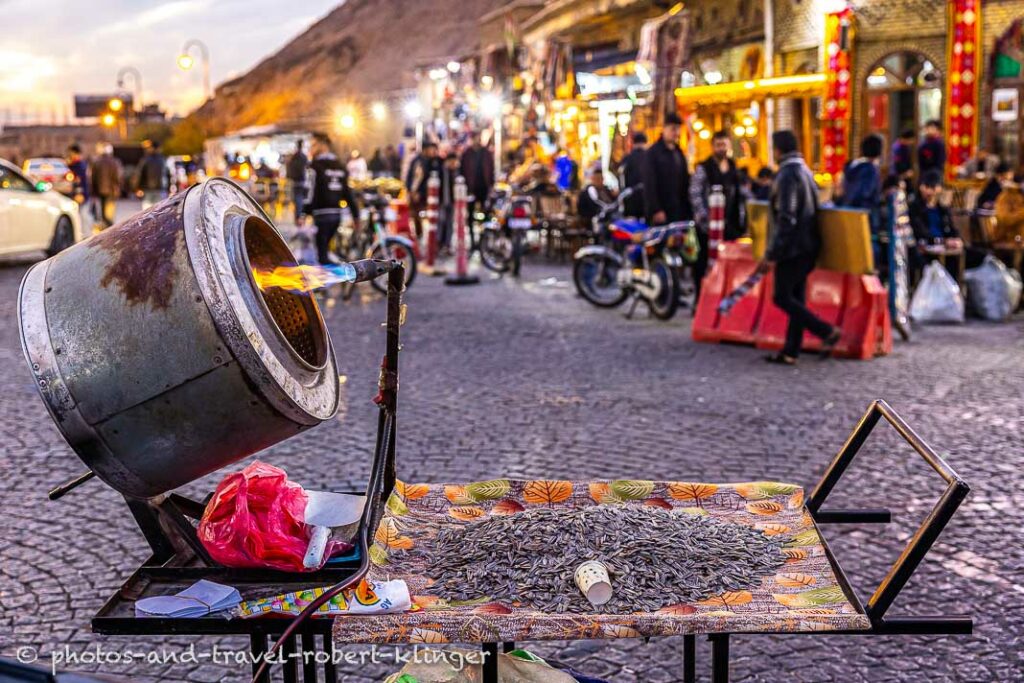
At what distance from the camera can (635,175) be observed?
14.0 m

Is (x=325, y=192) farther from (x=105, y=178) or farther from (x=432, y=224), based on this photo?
(x=105, y=178)

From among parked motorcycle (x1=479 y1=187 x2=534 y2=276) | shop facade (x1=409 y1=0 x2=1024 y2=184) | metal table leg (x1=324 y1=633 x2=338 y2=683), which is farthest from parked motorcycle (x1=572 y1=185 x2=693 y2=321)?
metal table leg (x1=324 y1=633 x2=338 y2=683)

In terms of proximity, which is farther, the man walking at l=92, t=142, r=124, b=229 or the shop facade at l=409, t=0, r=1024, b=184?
the man walking at l=92, t=142, r=124, b=229

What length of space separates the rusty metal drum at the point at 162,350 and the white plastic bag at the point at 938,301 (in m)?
10.4

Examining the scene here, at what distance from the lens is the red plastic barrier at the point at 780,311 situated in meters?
10.1

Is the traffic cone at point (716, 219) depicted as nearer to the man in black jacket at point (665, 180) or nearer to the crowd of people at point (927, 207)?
the man in black jacket at point (665, 180)

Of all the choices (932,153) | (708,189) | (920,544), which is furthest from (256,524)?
(932,153)

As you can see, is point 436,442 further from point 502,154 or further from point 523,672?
point 502,154

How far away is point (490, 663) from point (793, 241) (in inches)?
293

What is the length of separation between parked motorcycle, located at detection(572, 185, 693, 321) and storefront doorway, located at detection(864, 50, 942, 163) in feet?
30.1

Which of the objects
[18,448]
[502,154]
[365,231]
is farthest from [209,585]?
[502,154]

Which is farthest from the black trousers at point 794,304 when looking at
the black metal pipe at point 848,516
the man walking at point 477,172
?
the man walking at point 477,172

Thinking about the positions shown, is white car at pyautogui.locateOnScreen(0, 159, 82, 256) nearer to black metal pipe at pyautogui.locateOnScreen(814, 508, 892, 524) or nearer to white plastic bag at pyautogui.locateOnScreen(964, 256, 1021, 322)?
white plastic bag at pyautogui.locateOnScreen(964, 256, 1021, 322)

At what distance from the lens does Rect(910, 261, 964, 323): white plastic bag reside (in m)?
12.0
